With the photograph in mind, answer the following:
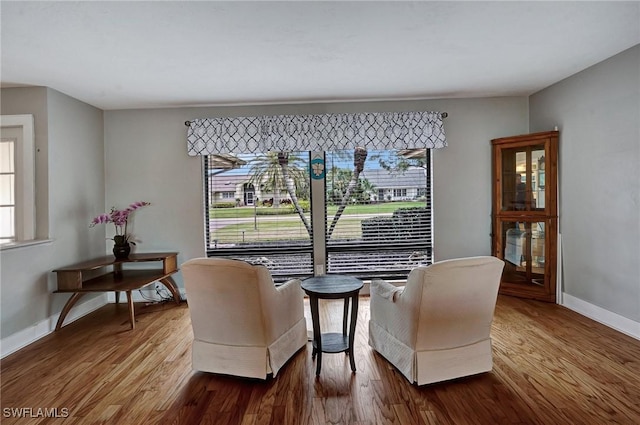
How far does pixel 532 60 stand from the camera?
10.3ft

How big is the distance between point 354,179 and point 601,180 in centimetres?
249

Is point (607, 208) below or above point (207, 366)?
above

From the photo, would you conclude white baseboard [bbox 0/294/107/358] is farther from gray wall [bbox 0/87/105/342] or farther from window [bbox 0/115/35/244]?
window [bbox 0/115/35/244]

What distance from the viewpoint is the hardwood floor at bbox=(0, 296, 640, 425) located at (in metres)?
2.00

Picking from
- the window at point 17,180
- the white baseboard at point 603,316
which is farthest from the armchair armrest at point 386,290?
the window at point 17,180

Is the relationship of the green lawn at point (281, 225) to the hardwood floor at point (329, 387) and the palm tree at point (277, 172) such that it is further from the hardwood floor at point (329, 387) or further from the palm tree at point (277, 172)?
the hardwood floor at point (329, 387)

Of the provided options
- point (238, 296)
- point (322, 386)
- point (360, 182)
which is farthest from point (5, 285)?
point (360, 182)

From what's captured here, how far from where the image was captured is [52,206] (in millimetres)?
3547

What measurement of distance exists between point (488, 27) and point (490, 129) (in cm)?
209

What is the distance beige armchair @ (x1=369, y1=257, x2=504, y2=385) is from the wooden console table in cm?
264

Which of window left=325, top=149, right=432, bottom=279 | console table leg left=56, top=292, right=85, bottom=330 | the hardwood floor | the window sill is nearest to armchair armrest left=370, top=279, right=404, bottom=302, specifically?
the hardwood floor

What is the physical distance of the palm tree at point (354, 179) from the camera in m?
4.38

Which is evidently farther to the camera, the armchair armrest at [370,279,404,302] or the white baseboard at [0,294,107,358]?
the white baseboard at [0,294,107,358]

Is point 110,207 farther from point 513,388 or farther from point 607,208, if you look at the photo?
point 607,208
